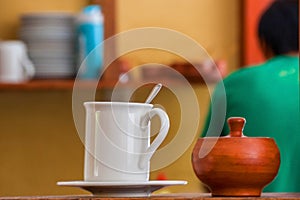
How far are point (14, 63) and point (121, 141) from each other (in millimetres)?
1876

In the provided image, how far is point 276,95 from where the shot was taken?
259 cm

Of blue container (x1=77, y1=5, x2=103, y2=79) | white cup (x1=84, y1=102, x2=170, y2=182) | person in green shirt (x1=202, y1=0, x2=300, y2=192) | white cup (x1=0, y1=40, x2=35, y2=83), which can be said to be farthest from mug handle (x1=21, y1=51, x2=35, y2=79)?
white cup (x1=84, y1=102, x2=170, y2=182)

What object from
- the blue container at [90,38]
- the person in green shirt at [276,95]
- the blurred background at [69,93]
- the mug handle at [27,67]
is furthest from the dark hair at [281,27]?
the mug handle at [27,67]

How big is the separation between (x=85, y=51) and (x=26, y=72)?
0.70 ft

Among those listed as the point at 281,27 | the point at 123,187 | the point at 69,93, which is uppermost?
the point at 281,27

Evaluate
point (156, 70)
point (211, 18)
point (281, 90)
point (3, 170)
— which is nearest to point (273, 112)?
point (281, 90)

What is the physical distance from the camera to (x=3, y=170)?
332cm

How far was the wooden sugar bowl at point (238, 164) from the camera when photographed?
129cm

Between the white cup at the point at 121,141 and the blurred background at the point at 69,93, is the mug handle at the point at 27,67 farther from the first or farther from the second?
the white cup at the point at 121,141

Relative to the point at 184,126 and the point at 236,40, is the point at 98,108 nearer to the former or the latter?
the point at 184,126

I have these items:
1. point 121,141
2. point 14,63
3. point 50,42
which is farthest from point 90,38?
point 121,141

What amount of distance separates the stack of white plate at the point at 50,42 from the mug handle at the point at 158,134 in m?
1.85

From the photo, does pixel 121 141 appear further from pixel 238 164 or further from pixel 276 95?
pixel 276 95

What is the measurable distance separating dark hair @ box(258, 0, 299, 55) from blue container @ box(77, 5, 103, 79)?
609mm
